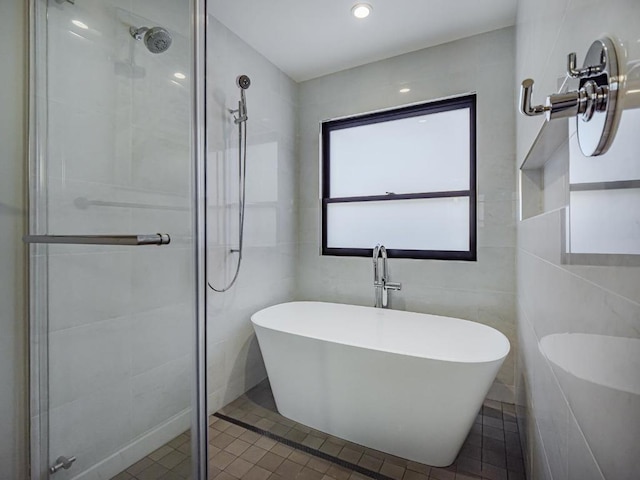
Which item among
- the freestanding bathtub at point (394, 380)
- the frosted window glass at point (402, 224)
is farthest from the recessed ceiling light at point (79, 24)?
the frosted window glass at point (402, 224)

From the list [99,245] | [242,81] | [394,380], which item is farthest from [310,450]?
[242,81]

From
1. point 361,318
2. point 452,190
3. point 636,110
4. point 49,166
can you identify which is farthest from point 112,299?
point 452,190

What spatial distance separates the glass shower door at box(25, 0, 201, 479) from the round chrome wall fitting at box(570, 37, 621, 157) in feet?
3.69

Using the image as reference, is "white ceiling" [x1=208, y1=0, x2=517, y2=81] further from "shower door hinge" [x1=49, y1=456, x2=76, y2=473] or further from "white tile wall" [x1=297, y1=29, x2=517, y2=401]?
"shower door hinge" [x1=49, y1=456, x2=76, y2=473]

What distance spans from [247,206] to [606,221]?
211 centimetres

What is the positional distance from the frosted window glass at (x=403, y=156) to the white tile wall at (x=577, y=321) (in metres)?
1.01

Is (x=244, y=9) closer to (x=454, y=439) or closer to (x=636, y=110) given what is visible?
(x=636, y=110)

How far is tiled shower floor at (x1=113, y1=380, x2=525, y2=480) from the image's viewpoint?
1.54 metres

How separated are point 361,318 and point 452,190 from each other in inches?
47.6

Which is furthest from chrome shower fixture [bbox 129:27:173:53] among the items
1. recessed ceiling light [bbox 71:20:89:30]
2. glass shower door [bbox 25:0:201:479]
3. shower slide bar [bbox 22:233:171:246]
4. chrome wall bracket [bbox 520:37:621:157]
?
chrome wall bracket [bbox 520:37:621:157]

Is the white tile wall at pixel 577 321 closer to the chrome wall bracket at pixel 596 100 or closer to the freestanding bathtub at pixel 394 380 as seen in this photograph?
the chrome wall bracket at pixel 596 100

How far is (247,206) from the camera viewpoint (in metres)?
2.35

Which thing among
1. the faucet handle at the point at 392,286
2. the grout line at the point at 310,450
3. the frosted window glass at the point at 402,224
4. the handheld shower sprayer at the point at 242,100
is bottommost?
the grout line at the point at 310,450

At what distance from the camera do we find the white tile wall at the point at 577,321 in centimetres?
45
